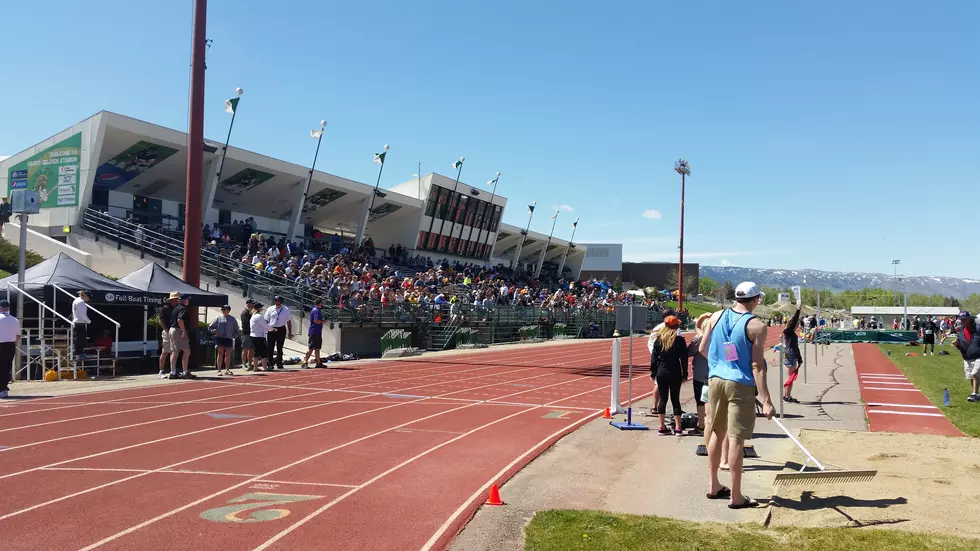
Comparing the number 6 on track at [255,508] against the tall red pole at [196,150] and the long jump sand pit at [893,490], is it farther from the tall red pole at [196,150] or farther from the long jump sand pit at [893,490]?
the tall red pole at [196,150]

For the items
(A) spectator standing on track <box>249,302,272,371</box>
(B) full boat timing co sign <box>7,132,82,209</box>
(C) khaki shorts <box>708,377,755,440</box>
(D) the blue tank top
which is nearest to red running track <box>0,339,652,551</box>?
(C) khaki shorts <box>708,377,755,440</box>

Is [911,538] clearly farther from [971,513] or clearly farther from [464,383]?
[464,383]

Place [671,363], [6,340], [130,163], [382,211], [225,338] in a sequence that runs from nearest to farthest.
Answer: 1. [671,363]
2. [6,340]
3. [225,338]
4. [130,163]
5. [382,211]

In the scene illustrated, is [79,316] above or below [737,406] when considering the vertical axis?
above

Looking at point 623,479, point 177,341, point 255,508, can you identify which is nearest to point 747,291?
point 623,479

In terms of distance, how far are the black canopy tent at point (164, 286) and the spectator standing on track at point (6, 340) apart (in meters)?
6.66

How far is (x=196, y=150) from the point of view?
21469 millimetres

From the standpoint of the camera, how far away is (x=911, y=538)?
530 centimetres

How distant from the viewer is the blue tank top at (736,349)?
613 centimetres

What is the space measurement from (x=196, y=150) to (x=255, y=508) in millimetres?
17517

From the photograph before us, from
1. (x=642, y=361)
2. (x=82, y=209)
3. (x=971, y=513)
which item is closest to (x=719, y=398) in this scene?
(x=971, y=513)

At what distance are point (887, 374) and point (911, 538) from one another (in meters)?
18.1

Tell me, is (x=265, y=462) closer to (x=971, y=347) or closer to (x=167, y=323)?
(x=167, y=323)

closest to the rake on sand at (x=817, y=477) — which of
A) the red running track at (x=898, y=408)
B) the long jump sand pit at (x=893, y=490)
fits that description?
the long jump sand pit at (x=893, y=490)
